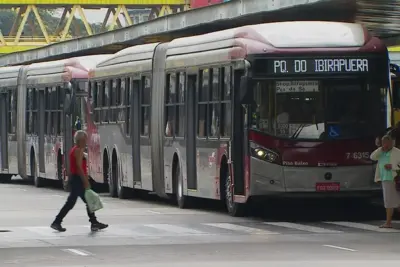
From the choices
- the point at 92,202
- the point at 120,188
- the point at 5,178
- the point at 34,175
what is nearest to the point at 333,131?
the point at 92,202

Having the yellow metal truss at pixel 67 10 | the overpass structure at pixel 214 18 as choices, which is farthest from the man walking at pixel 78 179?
the yellow metal truss at pixel 67 10

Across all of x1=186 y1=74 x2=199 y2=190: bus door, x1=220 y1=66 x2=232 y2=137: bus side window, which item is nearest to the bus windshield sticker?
x1=220 y1=66 x2=232 y2=137: bus side window

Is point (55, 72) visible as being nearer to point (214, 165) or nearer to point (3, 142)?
point (3, 142)

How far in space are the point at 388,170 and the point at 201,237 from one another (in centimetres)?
342

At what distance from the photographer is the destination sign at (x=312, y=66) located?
23781mm

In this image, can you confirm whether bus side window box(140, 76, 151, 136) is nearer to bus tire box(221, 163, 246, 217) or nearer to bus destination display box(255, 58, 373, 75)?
bus tire box(221, 163, 246, 217)

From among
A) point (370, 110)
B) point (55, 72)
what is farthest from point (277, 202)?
point (55, 72)

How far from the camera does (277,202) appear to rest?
29.0m

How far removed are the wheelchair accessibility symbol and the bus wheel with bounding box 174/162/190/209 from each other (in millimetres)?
4496

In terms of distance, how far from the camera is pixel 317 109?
77.9 feet

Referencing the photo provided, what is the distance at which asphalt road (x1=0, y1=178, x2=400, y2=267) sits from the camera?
56.7 feet

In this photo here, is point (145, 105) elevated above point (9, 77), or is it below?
below

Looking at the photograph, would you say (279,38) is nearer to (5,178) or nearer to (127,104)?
(127,104)

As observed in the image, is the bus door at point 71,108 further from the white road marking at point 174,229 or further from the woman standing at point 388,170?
the woman standing at point 388,170
